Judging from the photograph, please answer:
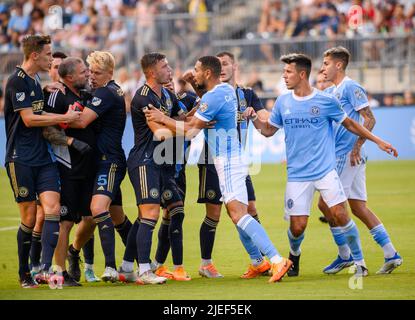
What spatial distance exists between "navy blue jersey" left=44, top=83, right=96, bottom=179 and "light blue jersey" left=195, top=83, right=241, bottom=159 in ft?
4.40

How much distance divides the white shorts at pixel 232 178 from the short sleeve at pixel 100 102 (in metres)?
1.38

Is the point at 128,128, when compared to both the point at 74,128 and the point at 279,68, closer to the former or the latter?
the point at 279,68

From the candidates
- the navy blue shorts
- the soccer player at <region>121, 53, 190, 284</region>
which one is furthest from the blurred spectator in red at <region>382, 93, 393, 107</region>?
the soccer player at <region>121, 53, 190, 284</region>

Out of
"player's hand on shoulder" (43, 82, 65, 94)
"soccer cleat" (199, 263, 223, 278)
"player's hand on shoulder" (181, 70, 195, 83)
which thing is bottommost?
"soccer cleat" (199, 263, 223, 278)

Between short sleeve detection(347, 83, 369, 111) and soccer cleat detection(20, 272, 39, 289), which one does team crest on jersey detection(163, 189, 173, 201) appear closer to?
soccer cleat detection(20, 272, 39, 289)

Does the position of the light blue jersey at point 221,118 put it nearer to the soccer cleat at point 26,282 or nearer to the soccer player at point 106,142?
the soccer player at point 106,142

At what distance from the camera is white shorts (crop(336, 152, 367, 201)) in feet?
34.8

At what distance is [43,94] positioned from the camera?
1007cm

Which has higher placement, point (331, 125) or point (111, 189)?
point (331, 125)

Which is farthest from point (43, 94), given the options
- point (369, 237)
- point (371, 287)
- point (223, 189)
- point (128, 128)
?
point (128, 128)

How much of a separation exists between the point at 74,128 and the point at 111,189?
2.65ft

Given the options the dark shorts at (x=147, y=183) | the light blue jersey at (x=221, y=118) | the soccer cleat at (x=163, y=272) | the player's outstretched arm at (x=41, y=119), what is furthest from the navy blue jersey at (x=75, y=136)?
the soccer cleat at (x=163, y=272)

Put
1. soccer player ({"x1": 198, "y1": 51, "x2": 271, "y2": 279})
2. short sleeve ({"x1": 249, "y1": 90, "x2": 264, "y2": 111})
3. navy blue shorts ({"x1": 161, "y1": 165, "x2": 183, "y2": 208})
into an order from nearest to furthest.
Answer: navy blue shorts ({"x1": 161, "y1": 165, "x2": 183, "y2": 208}), soccer player ({"x1": 198, "y1": 51, "x2": 271, "y2": 279}), short sleeve ({"x1": 249, "y1": 90, "x2": 264, "y2": 111})

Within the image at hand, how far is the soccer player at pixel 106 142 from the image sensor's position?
9.91m
